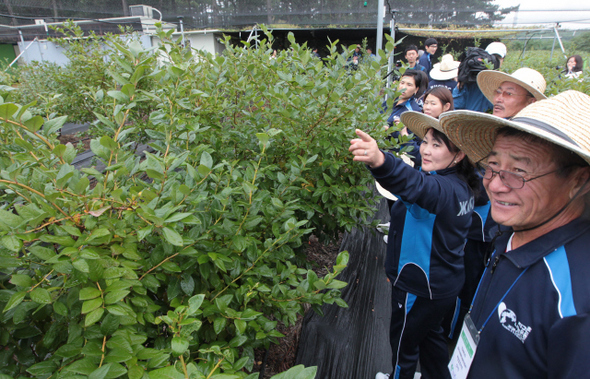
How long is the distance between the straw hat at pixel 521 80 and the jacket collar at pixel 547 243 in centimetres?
186

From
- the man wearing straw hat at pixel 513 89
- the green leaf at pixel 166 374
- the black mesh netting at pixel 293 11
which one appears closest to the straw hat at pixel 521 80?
the man wearing straw hat at pixel 513 89

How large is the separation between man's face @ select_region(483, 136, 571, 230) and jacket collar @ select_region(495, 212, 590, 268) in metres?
0.06

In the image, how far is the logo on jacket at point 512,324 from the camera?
3.02 feet

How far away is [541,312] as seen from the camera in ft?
2.91

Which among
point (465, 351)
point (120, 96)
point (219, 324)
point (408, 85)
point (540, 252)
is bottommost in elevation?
point (465, 351)

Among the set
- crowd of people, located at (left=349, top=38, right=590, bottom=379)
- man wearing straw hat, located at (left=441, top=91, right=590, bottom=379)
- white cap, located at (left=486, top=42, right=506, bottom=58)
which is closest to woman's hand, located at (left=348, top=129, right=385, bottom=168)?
crowd of people, located at (left=349, top=38, right=590, bottom=379)

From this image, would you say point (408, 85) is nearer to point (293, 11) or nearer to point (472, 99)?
point (472, 99)

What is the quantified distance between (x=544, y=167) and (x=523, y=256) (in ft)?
0.89

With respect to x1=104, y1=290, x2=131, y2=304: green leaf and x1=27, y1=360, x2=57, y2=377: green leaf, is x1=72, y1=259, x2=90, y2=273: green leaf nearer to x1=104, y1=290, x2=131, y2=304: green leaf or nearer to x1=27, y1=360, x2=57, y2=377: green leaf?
x1=104, y1=290, x2=131, y2=304: green leaf

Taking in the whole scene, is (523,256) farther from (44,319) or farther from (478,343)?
(44,319)

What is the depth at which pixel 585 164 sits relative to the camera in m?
0.91

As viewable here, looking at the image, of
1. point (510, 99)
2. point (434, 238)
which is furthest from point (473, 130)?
point (510, 99)

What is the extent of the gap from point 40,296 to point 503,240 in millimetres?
1435

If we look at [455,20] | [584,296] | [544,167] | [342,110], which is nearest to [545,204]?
[544,167]
